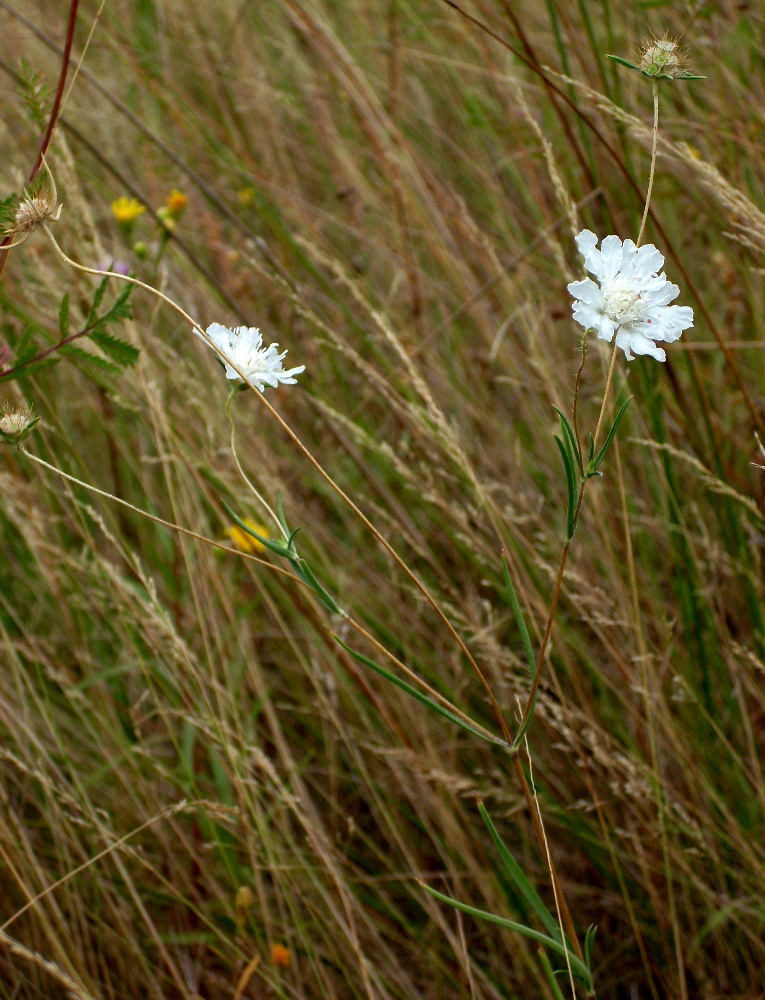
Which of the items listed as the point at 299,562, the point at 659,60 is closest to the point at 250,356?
the point at 299,562

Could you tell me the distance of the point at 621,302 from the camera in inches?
23.9

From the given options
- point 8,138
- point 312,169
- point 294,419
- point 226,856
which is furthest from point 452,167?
point 226,856

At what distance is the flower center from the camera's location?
23.8 inches

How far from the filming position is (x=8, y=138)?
5.52ft

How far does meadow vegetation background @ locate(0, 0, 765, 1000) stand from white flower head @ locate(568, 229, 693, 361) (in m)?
0.37

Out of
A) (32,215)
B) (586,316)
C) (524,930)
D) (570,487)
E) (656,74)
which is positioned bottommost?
(524,930)

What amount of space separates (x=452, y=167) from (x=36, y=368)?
1533mm

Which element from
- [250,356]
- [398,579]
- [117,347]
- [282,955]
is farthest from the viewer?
[398,579]

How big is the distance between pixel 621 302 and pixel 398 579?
0.86m

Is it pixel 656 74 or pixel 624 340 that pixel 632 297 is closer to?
pixel 624 340

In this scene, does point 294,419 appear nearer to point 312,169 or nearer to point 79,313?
point 79,313

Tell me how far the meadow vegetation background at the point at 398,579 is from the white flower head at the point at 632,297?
0.37 metres

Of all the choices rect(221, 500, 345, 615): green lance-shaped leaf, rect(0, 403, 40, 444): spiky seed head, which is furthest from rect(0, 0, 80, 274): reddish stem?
rect(221, 500, 345, 615): green lance-shaped leaf

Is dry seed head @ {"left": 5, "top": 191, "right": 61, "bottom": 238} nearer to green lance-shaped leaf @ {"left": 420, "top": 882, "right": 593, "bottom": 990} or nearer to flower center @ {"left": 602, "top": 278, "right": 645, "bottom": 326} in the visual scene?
flower center @ {"left": 602, "top": 278, "right": 645, "bottom": 326}
